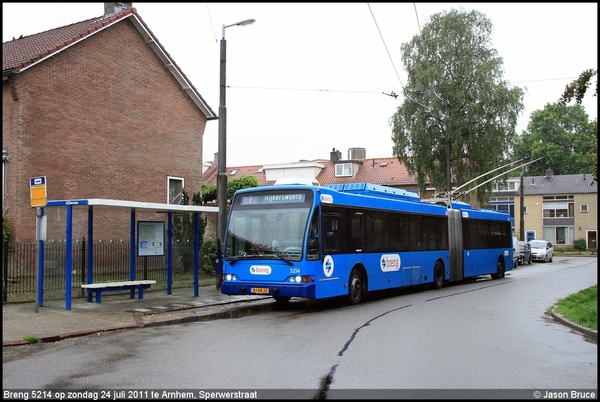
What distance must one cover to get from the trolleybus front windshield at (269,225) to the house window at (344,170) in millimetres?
45445

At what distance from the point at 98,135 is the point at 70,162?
5.63ft

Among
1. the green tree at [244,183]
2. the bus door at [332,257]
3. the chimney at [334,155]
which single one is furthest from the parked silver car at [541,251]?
the bus door at [332,257]

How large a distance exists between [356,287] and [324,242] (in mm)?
2119

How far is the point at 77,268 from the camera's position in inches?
712

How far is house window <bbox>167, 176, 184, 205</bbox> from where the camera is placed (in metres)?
25.2

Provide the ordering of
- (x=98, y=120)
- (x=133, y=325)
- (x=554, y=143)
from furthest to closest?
(x=554, y=143), (x=98, y=120), (x=133, y=325)

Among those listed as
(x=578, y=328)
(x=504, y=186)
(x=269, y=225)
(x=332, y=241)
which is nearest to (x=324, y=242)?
(x=332, y=241)

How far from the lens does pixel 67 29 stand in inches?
960

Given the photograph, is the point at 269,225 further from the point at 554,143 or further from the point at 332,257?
the point at 554,143

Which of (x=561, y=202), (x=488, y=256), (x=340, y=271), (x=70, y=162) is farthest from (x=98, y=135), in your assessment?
(x=561, y=202)

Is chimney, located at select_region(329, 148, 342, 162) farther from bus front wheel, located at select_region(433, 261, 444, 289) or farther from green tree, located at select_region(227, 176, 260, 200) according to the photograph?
bus front wheel, located at select_region(433, 261, 444, 289)

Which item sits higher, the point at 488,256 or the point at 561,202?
the point at 561,202

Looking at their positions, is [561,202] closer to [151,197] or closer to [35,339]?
[151,197]

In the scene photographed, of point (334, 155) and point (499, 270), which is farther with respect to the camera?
point (334, 155)
